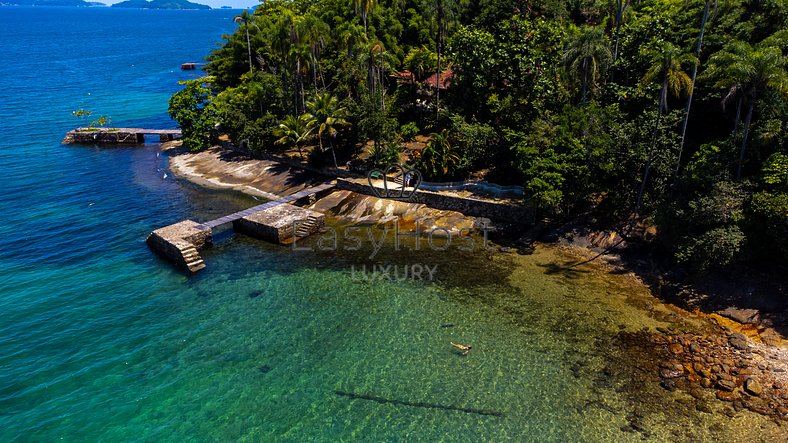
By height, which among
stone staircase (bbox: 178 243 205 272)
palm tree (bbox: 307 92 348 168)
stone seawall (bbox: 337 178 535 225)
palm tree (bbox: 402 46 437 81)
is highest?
palm tree (bbox: 402 46 437 81)

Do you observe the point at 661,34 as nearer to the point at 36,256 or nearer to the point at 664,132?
the point at 664,132

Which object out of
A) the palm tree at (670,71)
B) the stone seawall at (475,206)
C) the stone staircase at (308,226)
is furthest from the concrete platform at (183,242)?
the palm tree at (670,71)

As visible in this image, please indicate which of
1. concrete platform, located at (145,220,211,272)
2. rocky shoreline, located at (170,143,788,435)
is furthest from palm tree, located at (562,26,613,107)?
concrete platform, located at (145,220,211,272)

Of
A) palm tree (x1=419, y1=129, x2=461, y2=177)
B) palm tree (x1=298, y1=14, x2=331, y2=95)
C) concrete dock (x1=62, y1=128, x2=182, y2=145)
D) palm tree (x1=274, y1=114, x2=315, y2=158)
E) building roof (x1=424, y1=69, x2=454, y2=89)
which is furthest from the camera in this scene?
concrete dock (x1=62, y1=128, x2=182, y2=145)

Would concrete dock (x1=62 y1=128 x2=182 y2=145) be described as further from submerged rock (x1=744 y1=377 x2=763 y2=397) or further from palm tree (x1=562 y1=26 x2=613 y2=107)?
submerged rock (x1=744 y1=377 x2=763 y2=397)

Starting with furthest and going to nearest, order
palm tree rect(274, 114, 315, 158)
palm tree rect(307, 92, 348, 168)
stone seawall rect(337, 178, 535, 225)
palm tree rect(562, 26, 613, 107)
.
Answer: palm tree rect(274, 114, 315, 158) → palm tree rect(307, 92, 348, 168) → stone seawall rect(337, 178, 535, 225) → palm tree rect(562, 26, 613, 107)

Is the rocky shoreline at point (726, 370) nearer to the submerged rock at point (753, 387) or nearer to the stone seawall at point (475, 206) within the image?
the submerged rock at point (753, 387)
